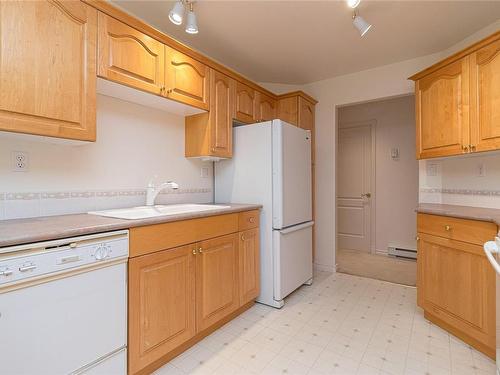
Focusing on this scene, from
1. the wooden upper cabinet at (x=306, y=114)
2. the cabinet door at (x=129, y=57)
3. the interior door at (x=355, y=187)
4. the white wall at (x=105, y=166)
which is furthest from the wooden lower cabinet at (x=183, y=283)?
the interior door at (x=355, y=187)

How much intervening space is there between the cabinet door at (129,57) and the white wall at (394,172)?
295 centimetres

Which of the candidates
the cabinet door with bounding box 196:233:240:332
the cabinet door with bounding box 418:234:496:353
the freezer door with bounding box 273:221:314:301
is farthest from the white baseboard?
the cabinet door with bounding box 196:233:240:332

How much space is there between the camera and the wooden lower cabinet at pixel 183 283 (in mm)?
1383

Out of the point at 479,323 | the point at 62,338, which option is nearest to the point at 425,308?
the point at 479,323

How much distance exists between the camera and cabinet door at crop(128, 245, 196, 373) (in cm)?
136

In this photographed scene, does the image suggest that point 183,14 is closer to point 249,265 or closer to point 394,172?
point 249,265

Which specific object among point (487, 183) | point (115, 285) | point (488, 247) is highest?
point (487, 183)

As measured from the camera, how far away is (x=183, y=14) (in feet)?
5.88

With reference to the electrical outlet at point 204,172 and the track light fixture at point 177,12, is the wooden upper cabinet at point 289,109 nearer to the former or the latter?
the electrical outlet at point 204,172

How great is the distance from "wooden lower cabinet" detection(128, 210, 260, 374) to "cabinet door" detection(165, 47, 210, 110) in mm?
933

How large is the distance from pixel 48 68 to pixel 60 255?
2.97ft

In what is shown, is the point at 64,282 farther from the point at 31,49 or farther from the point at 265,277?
the point at 265,277

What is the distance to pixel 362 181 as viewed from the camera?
13.8ft

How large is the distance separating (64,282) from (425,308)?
241 centimetres
